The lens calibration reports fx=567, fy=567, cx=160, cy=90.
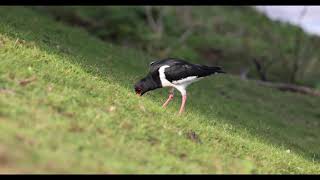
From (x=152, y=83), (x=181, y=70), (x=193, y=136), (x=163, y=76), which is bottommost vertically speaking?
A: (x=193, y=136)

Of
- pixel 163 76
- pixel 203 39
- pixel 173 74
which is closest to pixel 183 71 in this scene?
pixel 173 74

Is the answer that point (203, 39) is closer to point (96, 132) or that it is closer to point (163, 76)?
point (163, 76)

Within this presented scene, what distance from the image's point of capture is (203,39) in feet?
124

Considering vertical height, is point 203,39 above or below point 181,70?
below

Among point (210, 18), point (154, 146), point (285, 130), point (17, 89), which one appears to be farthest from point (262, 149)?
point (210, 18)

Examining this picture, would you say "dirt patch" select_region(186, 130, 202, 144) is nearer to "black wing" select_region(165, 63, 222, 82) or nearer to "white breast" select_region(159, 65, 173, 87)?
"black wing" select_region(165, 63, 222, 82)

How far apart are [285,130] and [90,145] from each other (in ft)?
36.8

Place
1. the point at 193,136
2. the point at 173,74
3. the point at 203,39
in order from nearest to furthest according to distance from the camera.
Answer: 1. the point at 193,136
2. the point at 173,74
3. the point at 203,39

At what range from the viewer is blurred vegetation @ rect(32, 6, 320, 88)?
32438mm

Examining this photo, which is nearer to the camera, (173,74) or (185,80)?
(173,74)

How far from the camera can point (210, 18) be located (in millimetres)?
42156

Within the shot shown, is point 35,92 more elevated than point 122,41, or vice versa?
point 35,92

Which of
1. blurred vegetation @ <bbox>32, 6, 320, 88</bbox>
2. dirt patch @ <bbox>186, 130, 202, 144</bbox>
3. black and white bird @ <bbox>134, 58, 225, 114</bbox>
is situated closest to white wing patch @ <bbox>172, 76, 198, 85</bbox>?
black and white bird @ <bbox>134, 58, 225, 114</bbox>
